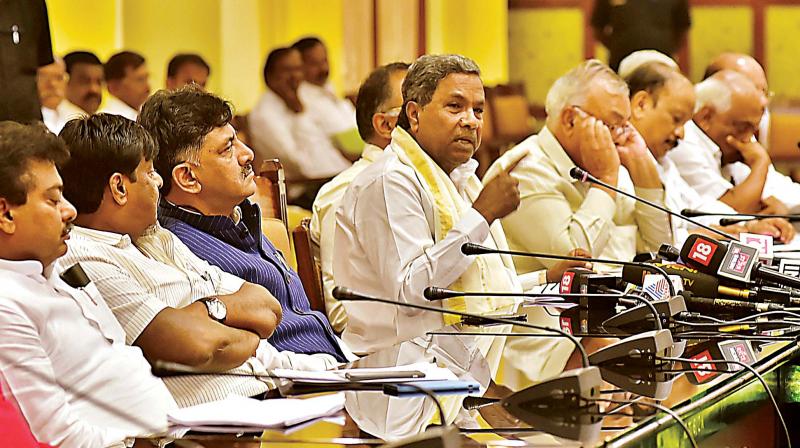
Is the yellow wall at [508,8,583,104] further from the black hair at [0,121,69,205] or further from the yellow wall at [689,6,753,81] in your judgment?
the black hair at [0,121,69,205]

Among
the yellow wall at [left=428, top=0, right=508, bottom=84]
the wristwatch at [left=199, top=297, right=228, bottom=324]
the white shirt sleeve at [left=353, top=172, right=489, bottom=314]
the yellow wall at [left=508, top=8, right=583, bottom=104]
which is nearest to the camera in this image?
the wristwatch at [left=199, top=297, right=228, bottom=324]

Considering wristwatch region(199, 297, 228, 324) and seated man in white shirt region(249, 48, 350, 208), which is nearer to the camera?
wristwatch region(199, 297, 228, 324)

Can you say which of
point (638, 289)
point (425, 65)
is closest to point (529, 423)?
point (638, 289)

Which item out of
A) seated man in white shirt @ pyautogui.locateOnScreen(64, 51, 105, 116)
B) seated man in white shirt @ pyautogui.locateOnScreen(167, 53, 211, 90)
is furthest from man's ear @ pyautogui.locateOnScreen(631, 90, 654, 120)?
seated man in white shirt @ pyautogui.locateOnScreen(167, 53, 211, 90)

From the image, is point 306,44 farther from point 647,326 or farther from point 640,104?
point 647,326

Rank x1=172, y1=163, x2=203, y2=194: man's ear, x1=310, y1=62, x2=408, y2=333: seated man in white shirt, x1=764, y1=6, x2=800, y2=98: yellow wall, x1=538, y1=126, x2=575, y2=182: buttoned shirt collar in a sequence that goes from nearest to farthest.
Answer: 1. x1=172, y1=163, x2=203, y2=194: man's ear
2. x1=310, y1=62, x2=408, y2=333: seated man in white shirt
3. x1=538, y1=126, x2=575, y2=182: buttoned shirt collar
4. x1=764, y1=6, x2=800, y2=98: yellow wall

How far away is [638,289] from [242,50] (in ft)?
22.1

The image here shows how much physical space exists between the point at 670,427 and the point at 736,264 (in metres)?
1.16

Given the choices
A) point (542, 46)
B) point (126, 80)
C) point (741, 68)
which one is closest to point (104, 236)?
point (741, 68)

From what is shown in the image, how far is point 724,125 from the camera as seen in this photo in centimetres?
510

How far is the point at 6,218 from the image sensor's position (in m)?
1.79

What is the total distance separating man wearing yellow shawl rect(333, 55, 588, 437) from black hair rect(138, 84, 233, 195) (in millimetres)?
552

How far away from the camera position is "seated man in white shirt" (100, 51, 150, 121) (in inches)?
282

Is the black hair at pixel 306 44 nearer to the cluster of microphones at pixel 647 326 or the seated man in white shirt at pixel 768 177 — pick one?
the seated man in white shirt at pixel 768 177
